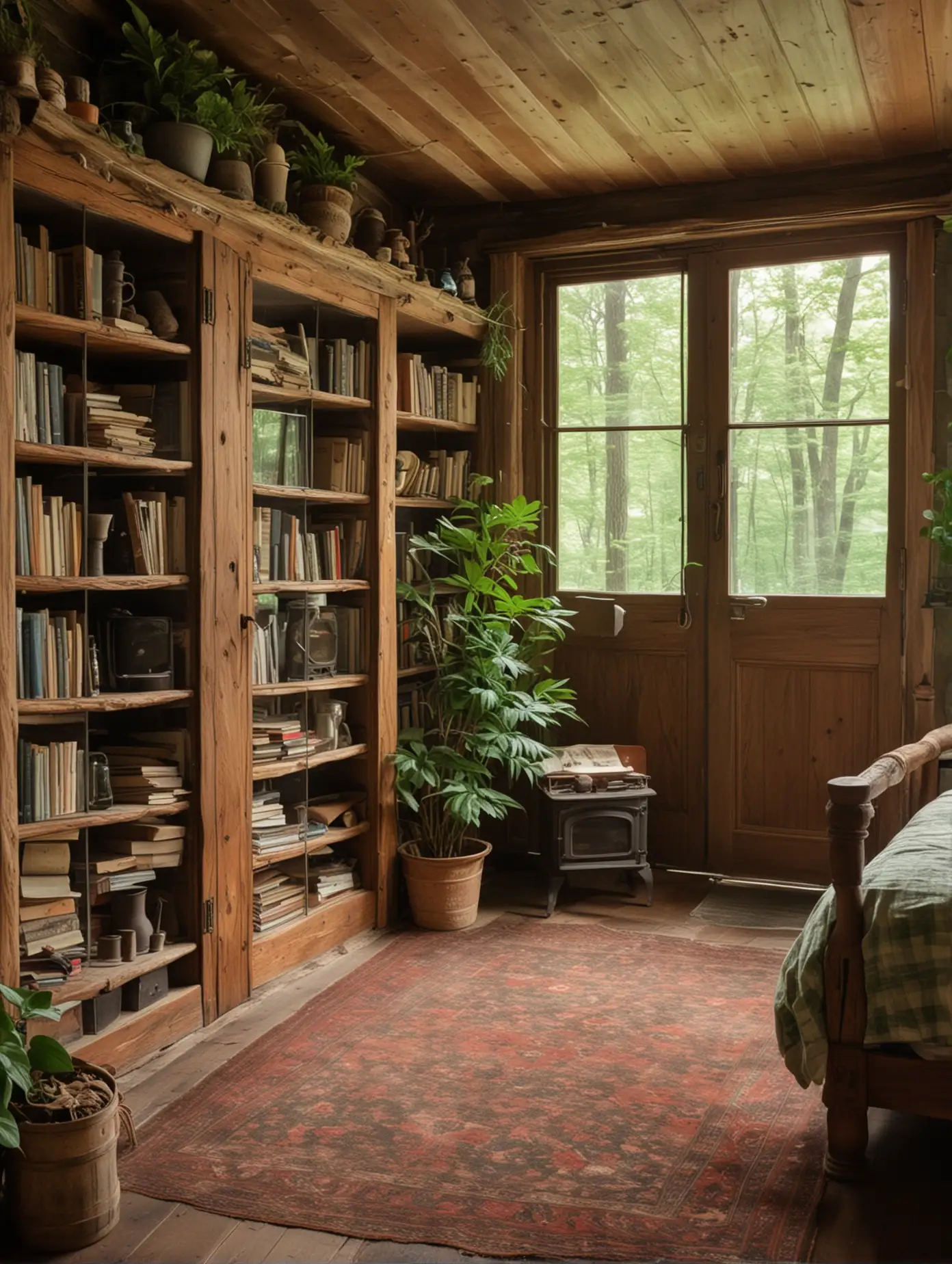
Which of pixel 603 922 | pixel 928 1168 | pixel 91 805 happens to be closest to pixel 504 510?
pixel 603 922

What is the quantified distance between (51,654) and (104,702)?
209 mm

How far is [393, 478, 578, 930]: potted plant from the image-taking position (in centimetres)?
443

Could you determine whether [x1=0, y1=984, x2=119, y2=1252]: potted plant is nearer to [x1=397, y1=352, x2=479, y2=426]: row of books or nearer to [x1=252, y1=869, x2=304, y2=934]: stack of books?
[x1=252, y1=869, x2=304, y2=934]: stack of books

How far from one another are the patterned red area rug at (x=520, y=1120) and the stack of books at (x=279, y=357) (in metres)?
1.98

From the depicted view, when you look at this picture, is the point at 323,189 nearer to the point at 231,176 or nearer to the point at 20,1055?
the point at 231,176

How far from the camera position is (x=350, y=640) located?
4.37m

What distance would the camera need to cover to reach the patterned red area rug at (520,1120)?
2.43 m

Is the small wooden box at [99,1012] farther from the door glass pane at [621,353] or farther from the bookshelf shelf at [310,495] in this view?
the door glass pane at [621,353]

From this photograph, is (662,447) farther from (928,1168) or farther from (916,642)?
(928,1168)

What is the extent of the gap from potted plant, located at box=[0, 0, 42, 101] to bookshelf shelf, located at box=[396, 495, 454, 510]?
2.12 metres

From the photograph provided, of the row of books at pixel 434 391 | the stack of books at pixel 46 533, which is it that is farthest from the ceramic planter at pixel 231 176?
the row of books at pixel 434 391

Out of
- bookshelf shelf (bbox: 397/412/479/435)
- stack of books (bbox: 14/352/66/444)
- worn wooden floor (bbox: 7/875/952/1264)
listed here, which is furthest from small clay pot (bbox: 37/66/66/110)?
worn wooden floor (bbox: 7/875/952/1264)

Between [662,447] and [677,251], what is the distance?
0.82m

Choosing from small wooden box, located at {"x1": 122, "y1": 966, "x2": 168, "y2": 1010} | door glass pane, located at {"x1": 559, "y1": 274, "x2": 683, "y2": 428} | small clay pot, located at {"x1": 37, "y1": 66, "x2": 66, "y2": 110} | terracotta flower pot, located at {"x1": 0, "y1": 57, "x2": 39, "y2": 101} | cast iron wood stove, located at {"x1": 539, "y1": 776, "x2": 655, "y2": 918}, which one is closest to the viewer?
terracotta flower pot, located at {"x1": 0, "y1": 57, "x2": 39, "y2": 101}
